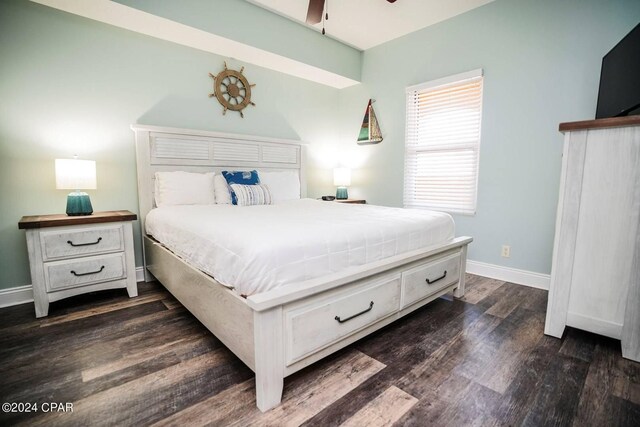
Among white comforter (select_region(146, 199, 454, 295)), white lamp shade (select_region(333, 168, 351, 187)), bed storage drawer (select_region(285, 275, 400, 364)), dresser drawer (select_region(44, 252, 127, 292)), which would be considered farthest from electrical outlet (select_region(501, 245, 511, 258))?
dresser drawer (select_region(44, 252, 127, 292))

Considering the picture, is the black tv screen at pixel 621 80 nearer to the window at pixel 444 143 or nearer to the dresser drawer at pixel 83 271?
the window at pixel 444 143

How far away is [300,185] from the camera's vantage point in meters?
3.80

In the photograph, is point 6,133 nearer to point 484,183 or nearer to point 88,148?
point 88,148

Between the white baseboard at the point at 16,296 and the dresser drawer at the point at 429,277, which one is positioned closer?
the dresser drawer at the point at 429,277

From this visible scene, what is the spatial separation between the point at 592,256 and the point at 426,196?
1.81 metres

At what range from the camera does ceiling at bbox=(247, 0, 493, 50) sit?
2783 mm

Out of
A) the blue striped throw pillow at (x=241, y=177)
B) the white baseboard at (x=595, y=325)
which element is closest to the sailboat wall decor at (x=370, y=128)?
the blue striped throw pillow at (x=241, y=177)

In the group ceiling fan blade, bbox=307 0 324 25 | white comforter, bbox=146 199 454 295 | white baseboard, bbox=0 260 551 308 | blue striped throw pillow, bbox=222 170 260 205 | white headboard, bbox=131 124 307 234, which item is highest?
ceiling fan blade, bbox=307 0 324 25

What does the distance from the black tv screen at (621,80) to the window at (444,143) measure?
92cm

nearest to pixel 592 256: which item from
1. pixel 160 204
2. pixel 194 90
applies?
pixel 160 204

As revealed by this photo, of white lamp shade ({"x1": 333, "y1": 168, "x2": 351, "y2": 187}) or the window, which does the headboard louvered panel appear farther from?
the window

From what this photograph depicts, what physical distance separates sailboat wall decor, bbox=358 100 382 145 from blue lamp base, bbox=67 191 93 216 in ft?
10.0

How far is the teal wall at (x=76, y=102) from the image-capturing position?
7.07ft

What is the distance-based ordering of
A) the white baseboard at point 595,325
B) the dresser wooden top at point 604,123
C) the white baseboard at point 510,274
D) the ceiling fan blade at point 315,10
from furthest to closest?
1. the white baseboard at point 510,274
2. the ceiling fan blade at point 315,10
3. the white baseboard at point 595,325
4. the dresser wooden top at point 604,123
